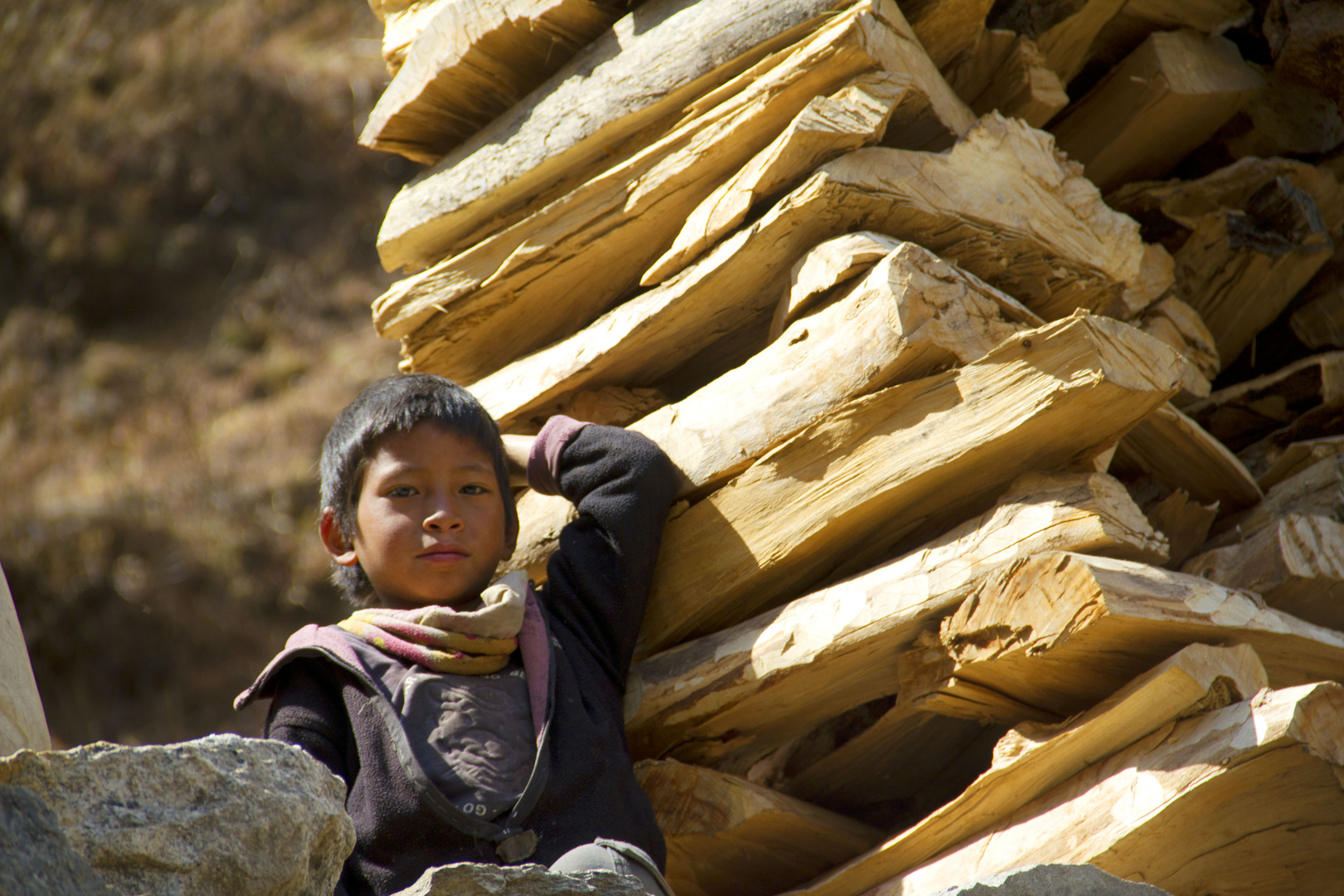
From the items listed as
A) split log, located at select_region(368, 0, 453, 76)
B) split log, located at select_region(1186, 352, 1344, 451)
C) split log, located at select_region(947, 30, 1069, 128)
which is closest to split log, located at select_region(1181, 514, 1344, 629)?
split log, located at select_region(1186, 352, 1344, 451)

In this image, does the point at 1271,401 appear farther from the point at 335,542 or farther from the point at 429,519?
the point at 335,542

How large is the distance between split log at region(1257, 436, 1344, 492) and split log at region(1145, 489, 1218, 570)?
0.24m

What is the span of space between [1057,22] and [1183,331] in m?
0.75

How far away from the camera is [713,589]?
185cm

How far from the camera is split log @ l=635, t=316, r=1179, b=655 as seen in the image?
159cm

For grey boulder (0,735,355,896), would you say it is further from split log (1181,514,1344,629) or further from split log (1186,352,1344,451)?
split log (1186,352,1344,451)

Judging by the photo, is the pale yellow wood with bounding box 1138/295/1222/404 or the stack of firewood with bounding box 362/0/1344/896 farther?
the pale yellow wood with bounding box 1138/295/1222/404

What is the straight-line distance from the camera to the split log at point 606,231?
75.5 inches

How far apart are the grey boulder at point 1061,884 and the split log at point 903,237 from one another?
42.5 inches

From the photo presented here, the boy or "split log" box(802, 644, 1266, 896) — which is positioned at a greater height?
the boy

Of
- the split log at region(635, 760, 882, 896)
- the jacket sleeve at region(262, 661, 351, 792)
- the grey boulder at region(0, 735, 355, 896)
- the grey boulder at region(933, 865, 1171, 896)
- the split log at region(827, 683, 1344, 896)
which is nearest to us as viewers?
the grey boulder at region(0, 735, 355, 896)

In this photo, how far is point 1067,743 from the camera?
154cm

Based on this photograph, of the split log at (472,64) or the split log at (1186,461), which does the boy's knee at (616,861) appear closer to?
the split log at (1186,461)

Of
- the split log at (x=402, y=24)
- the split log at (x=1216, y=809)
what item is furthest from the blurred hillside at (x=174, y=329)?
the split log at (x=1216, y=809)
